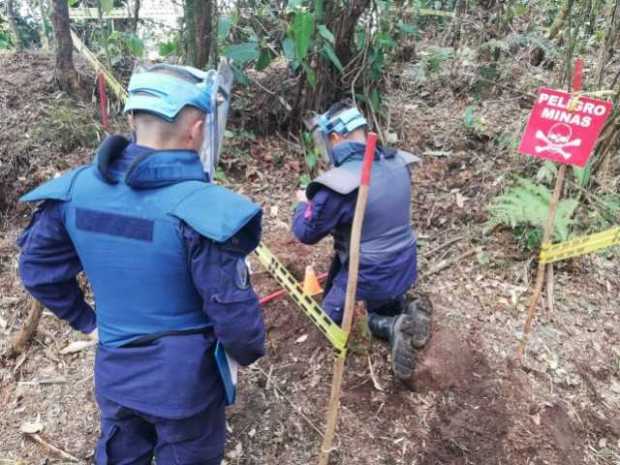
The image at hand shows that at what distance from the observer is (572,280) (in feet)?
12.8

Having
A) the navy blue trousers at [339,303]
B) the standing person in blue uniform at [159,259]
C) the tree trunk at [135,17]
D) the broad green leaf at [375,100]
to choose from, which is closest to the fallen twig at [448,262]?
the navy blue trousers at [339,303]

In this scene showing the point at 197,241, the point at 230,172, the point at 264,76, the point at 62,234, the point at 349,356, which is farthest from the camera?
the point at 264,76

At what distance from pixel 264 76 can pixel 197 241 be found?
167 inches

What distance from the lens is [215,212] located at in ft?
5.19

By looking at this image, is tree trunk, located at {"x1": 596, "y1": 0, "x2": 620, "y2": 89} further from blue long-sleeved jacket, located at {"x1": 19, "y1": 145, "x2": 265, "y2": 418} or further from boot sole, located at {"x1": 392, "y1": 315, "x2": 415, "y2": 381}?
blue long-sleeved jacket, located at {"x1": 19, "y1": 145, "x2": 265, "y2": 418}

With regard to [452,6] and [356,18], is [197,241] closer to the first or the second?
[356,18]

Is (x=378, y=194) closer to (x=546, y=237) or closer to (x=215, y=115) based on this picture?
(x=546, y=237)

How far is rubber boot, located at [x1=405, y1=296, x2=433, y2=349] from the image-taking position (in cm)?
310

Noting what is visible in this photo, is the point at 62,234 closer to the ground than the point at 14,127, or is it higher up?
higher up

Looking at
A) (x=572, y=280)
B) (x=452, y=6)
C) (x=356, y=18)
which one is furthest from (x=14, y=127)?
(x=452, y=6)

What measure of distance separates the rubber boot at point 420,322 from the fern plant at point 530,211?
111 cm

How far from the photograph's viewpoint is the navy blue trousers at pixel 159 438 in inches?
77.2

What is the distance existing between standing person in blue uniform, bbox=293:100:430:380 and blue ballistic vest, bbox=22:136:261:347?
40.3 inches

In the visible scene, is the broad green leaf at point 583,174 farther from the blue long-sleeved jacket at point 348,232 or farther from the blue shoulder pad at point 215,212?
the blue shoulder pad at point 215,212
